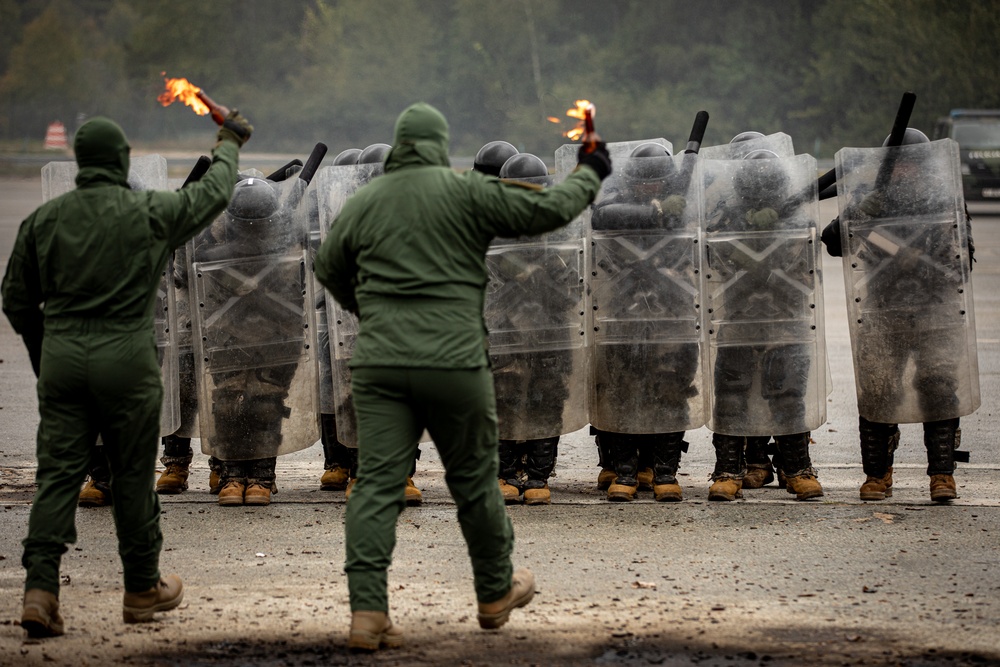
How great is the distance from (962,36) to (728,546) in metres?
36.3

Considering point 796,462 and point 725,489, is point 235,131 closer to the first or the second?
point 725,489

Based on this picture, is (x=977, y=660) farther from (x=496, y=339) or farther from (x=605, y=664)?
(x=496, y=339)

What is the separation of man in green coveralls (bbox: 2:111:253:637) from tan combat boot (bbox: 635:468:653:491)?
304cm

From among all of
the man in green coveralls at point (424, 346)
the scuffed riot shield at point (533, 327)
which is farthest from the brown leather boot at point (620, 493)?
the man in green coveralls at point (424, 346)

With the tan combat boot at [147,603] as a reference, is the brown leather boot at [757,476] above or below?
above

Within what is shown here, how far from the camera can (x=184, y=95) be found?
5.28 meters

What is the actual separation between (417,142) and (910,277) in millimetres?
3240

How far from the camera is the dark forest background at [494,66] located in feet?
140

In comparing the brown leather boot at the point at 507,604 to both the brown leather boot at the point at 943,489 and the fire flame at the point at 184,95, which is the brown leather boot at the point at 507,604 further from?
the brown leather boot at the point at 943,489

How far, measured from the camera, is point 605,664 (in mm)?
4070

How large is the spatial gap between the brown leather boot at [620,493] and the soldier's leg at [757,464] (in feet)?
2.38

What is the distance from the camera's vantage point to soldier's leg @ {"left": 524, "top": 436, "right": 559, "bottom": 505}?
667 cm

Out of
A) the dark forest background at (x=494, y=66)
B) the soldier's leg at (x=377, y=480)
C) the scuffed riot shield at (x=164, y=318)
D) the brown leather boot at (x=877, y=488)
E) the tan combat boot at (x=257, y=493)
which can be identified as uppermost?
the dark forest background at (x=494, y=66)

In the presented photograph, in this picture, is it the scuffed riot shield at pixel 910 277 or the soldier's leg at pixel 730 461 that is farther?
the soldier's leg at pixel 730 461
